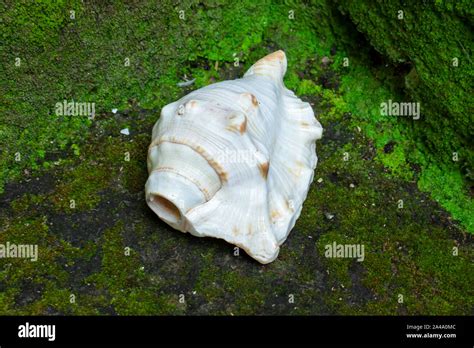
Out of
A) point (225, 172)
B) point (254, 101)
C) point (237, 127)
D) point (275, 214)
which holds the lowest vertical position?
point (275, 214)

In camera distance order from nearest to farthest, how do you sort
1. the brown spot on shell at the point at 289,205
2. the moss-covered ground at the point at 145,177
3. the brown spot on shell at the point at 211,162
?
the brown spot on shell at the point at 211,162 → the moss-covered ground at the point at 145,177 → the brown spot on shell at the point at 289,205

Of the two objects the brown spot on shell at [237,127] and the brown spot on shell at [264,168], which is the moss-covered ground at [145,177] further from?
the brown spot on shell at [237,127]

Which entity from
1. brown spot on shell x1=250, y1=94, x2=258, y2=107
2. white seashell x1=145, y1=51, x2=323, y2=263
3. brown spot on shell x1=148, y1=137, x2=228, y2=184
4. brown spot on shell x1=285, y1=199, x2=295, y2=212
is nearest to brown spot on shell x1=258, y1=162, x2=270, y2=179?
white seashell x1=145, y1=51, x2=323, y2=263

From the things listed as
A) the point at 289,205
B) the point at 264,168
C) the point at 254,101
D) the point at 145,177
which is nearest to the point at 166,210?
the point at 145,177

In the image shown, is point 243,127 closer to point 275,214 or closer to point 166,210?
point 275,214

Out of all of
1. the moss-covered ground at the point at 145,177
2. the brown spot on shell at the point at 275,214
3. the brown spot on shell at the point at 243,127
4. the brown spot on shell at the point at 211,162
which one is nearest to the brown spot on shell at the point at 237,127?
the brown spot on shell at the point at 243,127

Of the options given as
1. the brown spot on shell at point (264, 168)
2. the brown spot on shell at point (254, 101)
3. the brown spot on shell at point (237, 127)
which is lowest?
the brown spot on shell at point (264, 168)

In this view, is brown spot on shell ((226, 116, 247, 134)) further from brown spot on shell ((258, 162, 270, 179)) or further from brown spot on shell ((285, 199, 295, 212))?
brown spot on shell ((285, 199, 295, 212))
